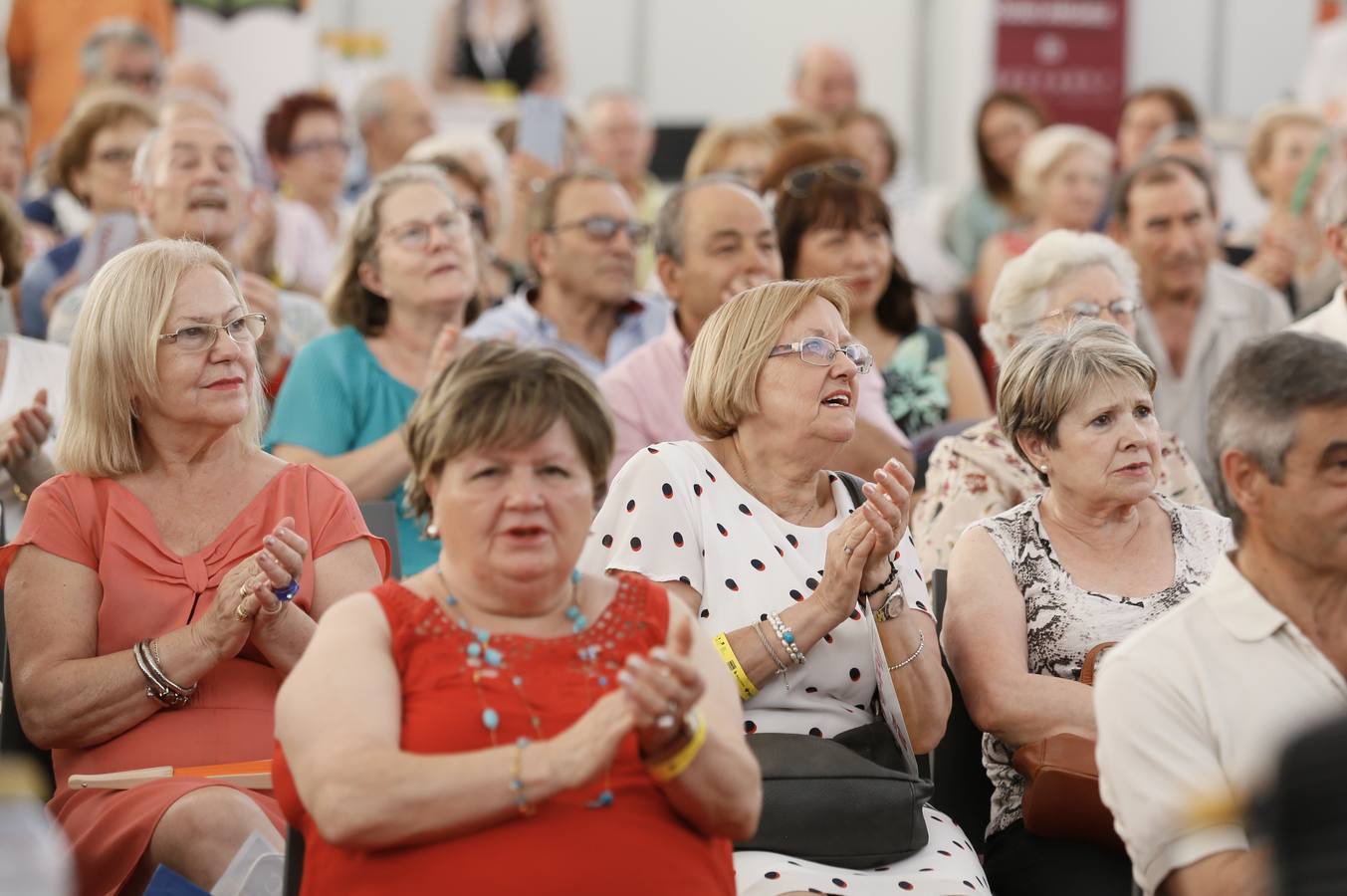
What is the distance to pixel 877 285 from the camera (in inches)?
208

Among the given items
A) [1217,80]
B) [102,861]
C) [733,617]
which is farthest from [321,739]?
[1217,80]

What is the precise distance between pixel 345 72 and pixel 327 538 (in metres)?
8.56

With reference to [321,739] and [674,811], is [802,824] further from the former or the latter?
[321,739]

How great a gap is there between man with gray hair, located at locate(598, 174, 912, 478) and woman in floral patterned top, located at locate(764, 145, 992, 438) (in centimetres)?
16

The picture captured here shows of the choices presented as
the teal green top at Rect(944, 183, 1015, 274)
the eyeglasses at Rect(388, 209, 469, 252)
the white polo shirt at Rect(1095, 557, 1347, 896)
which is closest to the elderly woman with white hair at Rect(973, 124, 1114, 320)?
the teal green top at Rect(944, 183, 1015, 274)

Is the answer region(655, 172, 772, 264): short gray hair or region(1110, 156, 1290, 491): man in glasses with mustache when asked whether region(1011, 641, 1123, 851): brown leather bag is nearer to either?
region(655, 172, 772, 264): short gray hair

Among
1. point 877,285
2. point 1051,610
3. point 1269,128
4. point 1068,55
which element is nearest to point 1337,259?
point 877,285

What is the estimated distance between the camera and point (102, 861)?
2953 mm

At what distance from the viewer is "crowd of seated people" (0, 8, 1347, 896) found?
2.53 metres

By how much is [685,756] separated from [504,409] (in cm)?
55

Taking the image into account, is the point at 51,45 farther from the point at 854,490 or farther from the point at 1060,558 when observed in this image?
the point at 1060,558

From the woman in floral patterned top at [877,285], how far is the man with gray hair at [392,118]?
2.94 metres

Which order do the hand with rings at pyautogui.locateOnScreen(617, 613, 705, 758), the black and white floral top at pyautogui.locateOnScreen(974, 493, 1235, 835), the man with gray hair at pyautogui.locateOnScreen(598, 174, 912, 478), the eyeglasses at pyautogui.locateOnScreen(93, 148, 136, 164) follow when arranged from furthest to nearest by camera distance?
the eyeglasses at pyautogui.locateOnScreen(93, 148, 136, 164) < the man with gray hair at pyautogui.locateOnScreen(598, 174, 912, 478) < the black and white floral top at pyautogui.locateOnScreen(974, 493, 1235, 835) < the hand with rings at pyautogui.locateOnScreen(617, 613, 705, 758)

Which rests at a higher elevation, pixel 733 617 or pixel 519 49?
pixel 519 49
